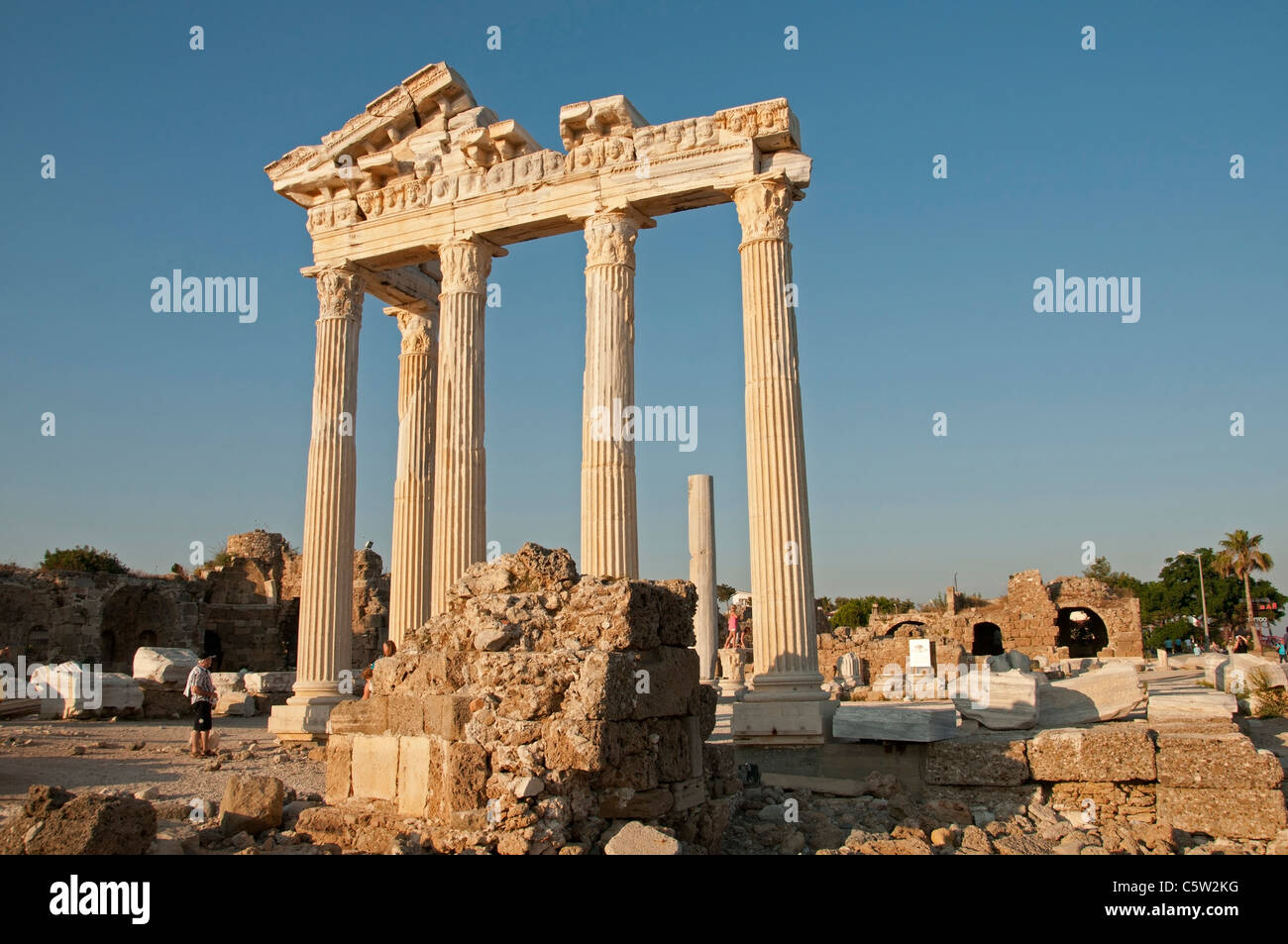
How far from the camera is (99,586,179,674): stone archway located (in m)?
27.7

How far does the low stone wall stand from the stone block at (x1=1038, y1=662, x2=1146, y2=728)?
75 cm

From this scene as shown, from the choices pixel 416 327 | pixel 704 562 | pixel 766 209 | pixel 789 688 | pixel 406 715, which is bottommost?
pixel 789 688

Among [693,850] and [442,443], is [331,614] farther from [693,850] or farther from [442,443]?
[693,850]

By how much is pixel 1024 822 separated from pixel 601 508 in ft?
23.2

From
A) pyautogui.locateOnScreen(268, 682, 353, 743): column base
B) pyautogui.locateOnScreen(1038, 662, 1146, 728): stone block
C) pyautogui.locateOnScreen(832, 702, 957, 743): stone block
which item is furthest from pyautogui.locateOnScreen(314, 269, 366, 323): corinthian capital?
pyautogui.locateOnScreen(1038, 662, 1146, 728): stone block

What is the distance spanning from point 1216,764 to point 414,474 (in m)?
12.6

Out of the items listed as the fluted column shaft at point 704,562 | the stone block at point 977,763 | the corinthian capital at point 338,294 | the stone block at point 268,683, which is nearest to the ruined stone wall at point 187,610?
the stone block at point 268,683

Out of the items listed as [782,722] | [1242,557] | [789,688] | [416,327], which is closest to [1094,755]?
[782,722]

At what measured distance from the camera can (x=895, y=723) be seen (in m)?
9.72

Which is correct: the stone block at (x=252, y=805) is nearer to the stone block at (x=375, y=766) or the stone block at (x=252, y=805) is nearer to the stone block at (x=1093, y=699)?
the stone block at (x=375, y=766)

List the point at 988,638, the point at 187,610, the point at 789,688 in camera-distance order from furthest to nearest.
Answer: the point at 988,638, the point at 187,610, the point at 789,688

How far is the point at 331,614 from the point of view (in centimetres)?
1589

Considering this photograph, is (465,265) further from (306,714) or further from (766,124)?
(306,714)
